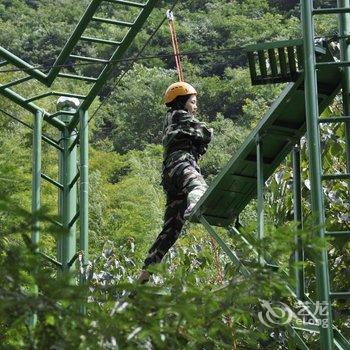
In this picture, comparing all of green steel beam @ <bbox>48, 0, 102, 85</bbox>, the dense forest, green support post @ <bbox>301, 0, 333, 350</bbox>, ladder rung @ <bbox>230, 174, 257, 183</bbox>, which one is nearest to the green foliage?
the dense forest

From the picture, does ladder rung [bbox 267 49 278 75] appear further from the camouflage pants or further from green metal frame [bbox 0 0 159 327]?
green metal frame [bbox 0 0 159 327]

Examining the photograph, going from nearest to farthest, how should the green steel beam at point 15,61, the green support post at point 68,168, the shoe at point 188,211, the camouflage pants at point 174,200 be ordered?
the shoe at point 188,211 → the camouflage pants at point 174,200 → the green steel beam at point 15,61 → the green support post at point 68,168

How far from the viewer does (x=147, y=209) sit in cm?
3472

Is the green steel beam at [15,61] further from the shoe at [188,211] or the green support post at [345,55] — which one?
the green support post at [345,55]

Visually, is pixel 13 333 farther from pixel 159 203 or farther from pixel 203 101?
pixel 203 101

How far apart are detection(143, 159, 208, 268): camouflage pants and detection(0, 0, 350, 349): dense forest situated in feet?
0.62

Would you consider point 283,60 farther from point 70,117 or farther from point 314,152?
point 70,117

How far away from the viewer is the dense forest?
150 inches

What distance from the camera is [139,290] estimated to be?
12.7 feet

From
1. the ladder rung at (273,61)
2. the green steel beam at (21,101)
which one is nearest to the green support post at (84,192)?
the green steel beam at (21,101)

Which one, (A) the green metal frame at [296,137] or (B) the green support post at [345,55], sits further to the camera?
(B) the green support post at [345,55]

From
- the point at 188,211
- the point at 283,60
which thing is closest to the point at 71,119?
the point at 188,211

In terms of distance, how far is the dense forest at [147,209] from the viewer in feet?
12.5

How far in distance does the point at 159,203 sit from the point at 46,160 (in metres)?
4.16
